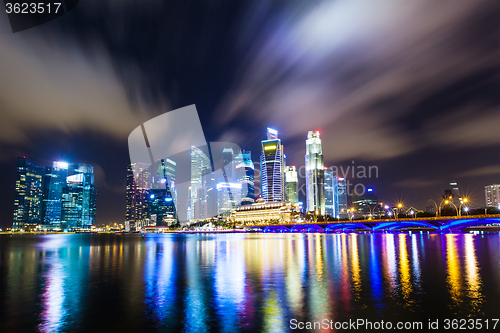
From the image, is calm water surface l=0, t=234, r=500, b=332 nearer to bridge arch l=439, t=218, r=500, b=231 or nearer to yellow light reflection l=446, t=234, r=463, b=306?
yellow light reflection l=446, t=234, r=463, b=306

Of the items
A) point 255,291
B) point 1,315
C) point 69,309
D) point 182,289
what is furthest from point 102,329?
point 255,291

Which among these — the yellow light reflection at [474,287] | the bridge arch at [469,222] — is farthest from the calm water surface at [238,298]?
the bridge arch at [469,222]

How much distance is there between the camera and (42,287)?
20969 mm

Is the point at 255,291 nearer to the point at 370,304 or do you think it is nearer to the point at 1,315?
the point at 370,304

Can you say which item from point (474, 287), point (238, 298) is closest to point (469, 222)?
point (474, 287)

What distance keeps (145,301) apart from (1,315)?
6.31 metres

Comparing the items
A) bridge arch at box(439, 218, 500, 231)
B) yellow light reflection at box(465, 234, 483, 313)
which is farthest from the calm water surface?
bridge arch at box(439, 218, 500, 231)

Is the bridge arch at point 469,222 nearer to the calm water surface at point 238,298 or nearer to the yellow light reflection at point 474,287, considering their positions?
the yellow light reflection at point 474,287

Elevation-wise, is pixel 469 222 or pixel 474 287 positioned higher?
pixel 474 287

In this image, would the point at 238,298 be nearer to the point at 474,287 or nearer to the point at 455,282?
the point at 474,287

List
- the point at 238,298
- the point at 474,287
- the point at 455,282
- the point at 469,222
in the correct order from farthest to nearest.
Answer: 1. the point at 469,222
2. the point at 455,282
3. the point at 474,287
4. the point at 238,298

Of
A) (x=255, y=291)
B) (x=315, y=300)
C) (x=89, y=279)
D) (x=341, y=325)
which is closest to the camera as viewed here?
(x=341, y=325)

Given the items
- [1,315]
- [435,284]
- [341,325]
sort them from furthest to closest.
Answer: [435,284] < [1,315] < [341,325]

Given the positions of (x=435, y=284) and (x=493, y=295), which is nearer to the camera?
(x=493, y=295)
